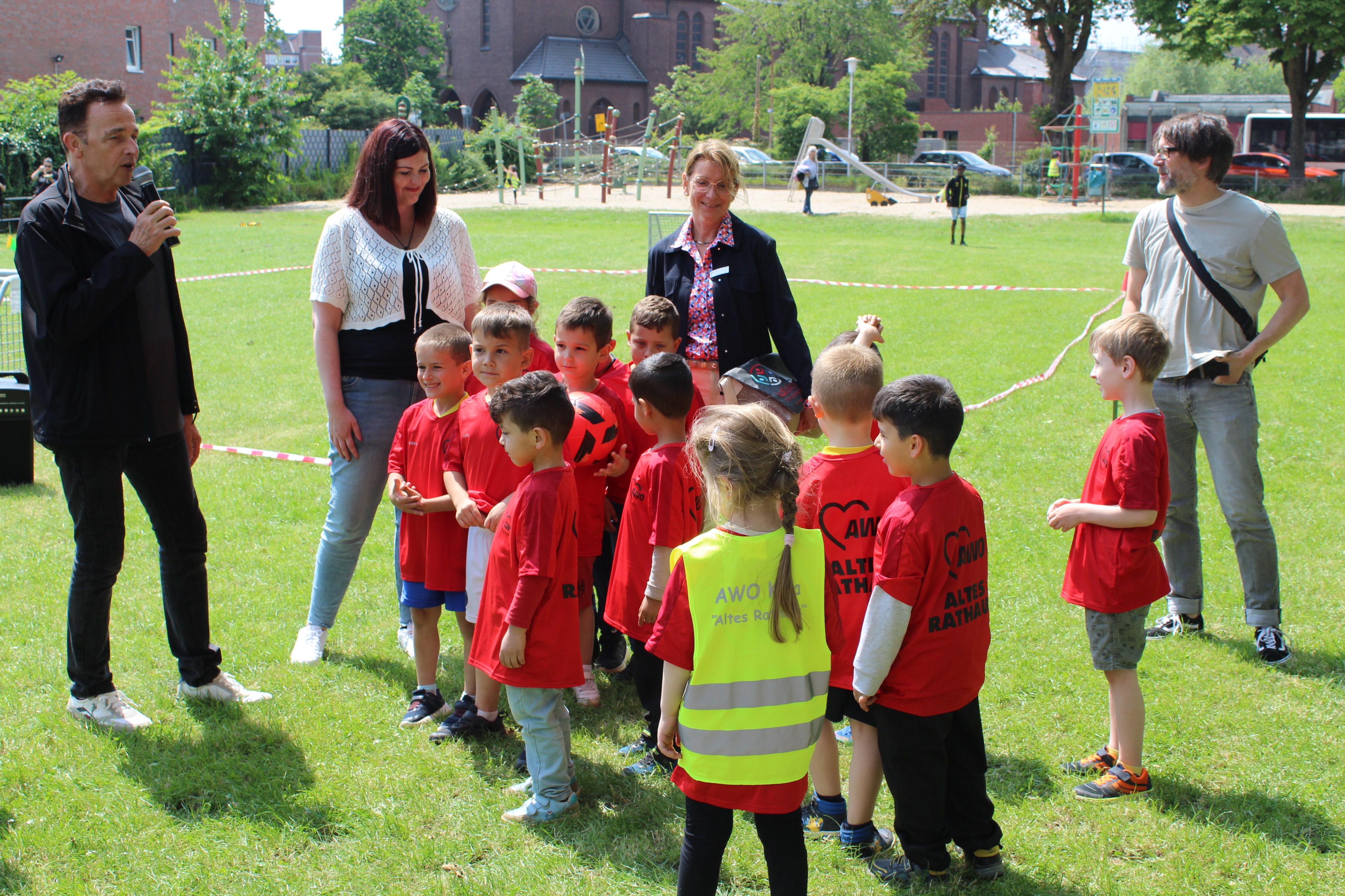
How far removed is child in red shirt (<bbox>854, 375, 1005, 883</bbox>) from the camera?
2828mm

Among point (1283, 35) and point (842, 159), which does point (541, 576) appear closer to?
point (842, 159)

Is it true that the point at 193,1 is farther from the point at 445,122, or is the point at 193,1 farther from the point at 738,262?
the point at 738,262

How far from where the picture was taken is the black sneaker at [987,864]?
306cm

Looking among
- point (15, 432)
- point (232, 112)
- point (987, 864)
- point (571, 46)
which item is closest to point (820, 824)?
point (987, 864)

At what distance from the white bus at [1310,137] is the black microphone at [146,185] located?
160 feet

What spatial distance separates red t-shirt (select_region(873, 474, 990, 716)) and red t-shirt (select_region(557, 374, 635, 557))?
1294 mm

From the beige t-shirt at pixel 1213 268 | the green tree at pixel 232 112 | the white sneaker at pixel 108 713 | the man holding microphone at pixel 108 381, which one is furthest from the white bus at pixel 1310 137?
the white sneaker at pixel 108 713

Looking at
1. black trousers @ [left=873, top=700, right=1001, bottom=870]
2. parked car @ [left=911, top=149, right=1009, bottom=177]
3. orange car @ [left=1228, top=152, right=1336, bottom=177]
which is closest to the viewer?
black trousers @ [left=873, top=700, right=1001, bottom=870]

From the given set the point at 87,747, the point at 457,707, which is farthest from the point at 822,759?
the point at 87,747

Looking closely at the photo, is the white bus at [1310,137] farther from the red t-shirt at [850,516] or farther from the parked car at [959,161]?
the red t-shirt at [850,516]

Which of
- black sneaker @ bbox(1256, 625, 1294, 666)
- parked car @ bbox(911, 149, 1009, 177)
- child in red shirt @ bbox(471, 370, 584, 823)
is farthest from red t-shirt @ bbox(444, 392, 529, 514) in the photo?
parked car @ bbox(911, 149, 1009, 177)

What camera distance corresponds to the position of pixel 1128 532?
11.3 ft

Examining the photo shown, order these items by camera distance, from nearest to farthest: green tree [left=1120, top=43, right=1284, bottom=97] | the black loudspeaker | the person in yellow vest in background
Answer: the person in yellow vest in background
the black loudspeaker
green tree [left=1120, top=43, right=1284, bottom=97]

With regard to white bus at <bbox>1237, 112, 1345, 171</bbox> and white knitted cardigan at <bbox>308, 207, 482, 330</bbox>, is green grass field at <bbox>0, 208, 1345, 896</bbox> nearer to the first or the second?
white knitted cardigan at <bbox>308, 207, 482, 330</bbox>
